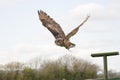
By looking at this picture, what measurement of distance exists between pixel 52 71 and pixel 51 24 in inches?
1546

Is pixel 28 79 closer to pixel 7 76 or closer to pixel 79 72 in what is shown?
pixel 7 76

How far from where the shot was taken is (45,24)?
35.6 ft

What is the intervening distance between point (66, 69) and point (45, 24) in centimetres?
3810

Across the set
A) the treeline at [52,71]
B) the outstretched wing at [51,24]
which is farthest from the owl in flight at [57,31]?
the treeline at [52,71]

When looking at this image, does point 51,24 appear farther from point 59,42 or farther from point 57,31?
point 59,42

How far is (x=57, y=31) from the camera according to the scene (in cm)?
1114

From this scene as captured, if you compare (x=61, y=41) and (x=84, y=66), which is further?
(x=84, y=66)

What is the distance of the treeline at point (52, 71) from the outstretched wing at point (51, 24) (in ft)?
119

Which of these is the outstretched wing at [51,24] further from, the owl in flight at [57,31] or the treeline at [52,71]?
the treeline at [52,71]

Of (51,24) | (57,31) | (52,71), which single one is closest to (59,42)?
(57,31)

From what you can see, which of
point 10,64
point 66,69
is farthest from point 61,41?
point 10,64

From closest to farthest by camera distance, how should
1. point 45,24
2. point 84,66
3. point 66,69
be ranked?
1. point 45,24
2. point 66,69
3. point 84,66

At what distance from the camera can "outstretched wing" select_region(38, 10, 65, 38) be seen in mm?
10906

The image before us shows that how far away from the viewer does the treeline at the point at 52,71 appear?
48844 mm
